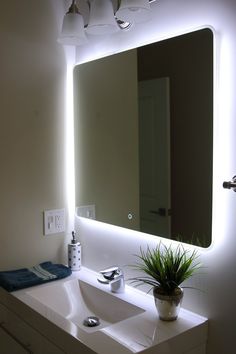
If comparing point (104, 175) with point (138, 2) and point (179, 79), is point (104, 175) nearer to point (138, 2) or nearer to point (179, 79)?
point (179, 79)

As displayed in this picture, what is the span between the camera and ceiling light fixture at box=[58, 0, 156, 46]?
1588 mm

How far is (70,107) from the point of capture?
210 centimetres

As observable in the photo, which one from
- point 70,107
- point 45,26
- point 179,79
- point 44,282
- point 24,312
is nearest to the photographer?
point 179,79

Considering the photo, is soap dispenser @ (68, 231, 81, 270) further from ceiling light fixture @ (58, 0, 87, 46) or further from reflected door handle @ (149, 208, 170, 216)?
ceiling light fixture @ (58, 0, 87, 46)

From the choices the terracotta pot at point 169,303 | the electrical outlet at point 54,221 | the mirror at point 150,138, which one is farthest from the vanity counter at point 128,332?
the electrical outlet at point 54,221

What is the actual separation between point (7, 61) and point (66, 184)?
67 cm

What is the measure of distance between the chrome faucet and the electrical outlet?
0.44 m

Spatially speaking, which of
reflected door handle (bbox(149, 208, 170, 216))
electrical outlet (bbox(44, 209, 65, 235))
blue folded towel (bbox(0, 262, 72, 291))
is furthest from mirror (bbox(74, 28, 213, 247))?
blue folded towel (bbox(0, 262, 72, 291))

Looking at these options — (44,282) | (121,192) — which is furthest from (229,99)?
(44,282)

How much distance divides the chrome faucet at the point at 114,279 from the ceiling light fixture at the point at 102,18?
1057mm

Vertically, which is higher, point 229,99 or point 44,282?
point 229,99

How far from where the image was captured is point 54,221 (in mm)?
2064

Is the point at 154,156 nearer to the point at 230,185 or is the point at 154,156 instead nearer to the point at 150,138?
the point at 150,138

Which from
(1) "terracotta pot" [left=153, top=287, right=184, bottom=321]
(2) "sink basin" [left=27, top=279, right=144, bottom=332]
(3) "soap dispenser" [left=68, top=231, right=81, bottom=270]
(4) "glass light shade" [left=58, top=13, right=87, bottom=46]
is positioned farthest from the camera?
(3) "soap dispenser" [left=68, top=231, right=81, bottom=270]
